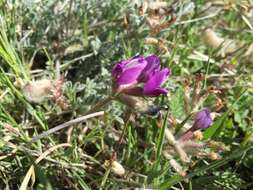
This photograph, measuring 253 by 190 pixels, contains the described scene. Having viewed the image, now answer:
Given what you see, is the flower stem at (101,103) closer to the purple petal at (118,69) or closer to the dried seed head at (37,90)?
the purple petal at (118,69)

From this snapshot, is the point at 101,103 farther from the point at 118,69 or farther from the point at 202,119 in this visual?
the point at 202,119

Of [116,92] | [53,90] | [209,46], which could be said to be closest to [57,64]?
[53,90]

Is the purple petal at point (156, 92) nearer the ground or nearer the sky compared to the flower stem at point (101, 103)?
nearer the sky

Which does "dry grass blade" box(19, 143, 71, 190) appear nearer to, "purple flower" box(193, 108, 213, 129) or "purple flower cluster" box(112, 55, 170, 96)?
"purple flower cluster" box(112, 55, 170, 96)

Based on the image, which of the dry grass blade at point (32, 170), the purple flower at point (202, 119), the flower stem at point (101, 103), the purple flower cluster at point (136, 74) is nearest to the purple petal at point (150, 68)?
the purple flower cluster at point (136, 74)

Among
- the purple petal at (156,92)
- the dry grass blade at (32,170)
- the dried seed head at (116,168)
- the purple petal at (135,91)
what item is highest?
the purple petal at (156,92)

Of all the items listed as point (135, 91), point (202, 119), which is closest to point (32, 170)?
point (135, 91)
